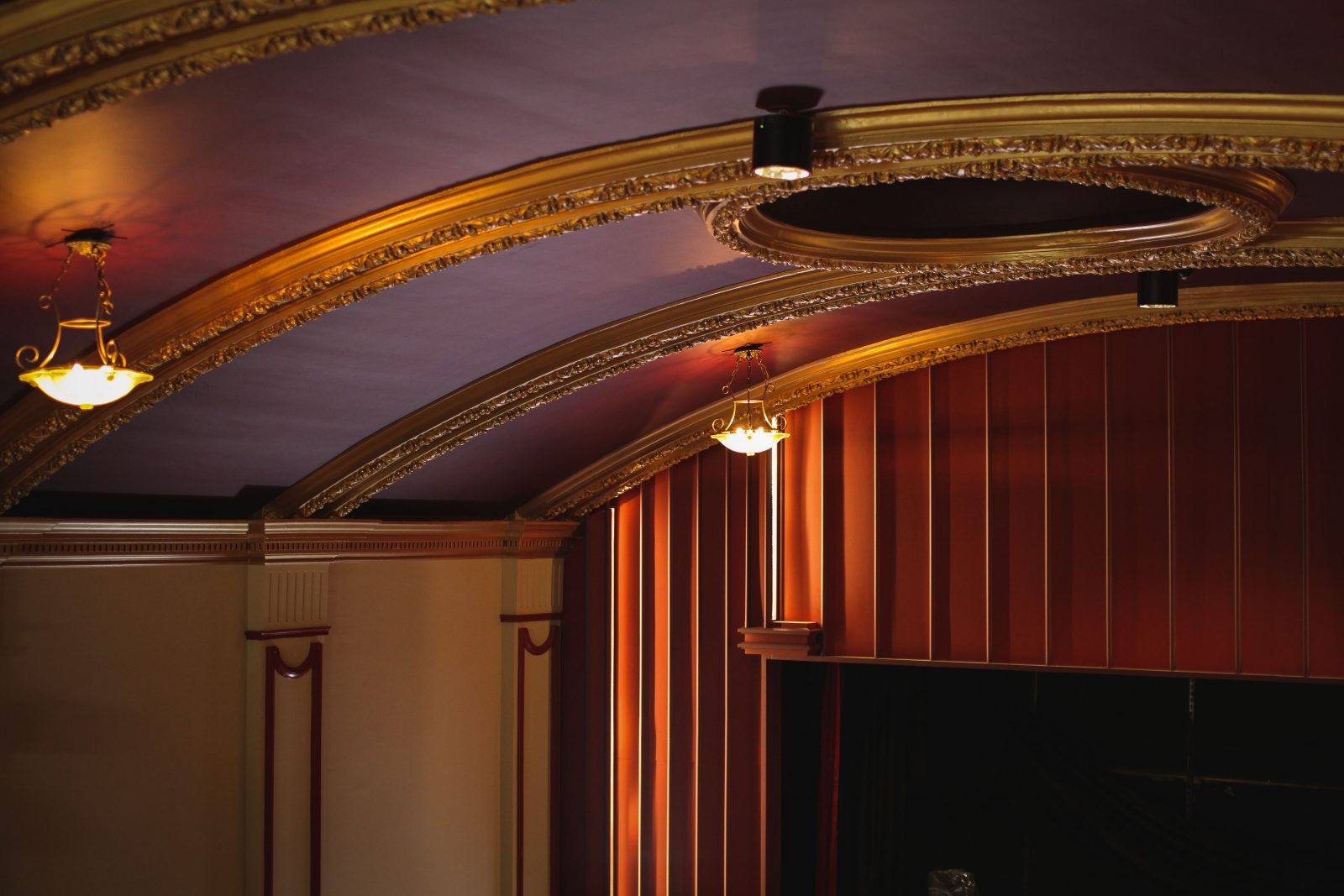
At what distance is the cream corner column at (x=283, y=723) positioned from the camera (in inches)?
262

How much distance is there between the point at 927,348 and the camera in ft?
25.2

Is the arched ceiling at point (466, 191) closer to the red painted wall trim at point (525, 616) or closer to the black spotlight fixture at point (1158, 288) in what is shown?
the black spotlight fixture at point (1158, 288)

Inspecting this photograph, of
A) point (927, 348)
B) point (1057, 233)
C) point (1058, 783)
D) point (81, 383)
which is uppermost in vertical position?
point (1057, 233)

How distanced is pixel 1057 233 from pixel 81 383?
12.3 ft

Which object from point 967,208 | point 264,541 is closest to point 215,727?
point 264,541

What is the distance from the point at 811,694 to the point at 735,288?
3590 millimetres

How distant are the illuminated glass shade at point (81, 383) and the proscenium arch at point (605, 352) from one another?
8.50 feet

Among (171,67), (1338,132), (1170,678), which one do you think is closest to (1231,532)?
(1170,678)

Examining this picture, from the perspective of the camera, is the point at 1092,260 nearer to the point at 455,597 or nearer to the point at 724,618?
the point at 724,618

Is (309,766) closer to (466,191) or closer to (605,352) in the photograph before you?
(605,352)

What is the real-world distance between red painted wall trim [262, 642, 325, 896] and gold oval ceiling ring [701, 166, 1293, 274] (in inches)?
131

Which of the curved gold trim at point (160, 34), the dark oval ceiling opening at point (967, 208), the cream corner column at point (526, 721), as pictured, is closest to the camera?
the curved gold trim at point (160, 34)

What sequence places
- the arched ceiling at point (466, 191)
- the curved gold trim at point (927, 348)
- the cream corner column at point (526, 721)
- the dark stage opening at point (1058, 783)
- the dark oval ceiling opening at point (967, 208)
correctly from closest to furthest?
the arched ceiling at point (466, 191) → the dark oval ceiling opening at point (967, 208) → the curved gold trim at point (927, 348) → the dark stage opening at point (1058, 783) → the cream corner column at point (526, 721)

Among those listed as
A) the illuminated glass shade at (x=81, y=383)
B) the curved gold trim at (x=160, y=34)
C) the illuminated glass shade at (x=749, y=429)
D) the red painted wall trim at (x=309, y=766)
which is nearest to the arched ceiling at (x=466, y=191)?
the curved gold trim at (x=160, y=34)
